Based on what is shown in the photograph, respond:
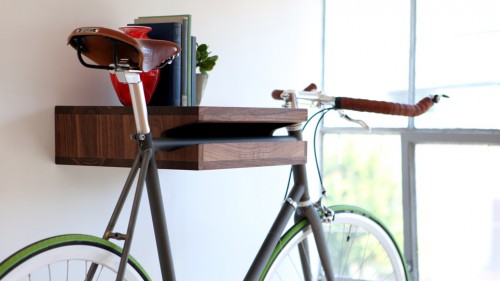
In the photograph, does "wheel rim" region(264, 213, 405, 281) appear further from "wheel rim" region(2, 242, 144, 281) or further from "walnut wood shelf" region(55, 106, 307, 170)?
"wheel rim" region(2, 242, 144, 281)

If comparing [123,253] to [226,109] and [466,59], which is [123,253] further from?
[466,59]

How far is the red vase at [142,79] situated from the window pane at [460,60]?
4.24ft

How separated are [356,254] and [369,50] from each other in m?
0.82

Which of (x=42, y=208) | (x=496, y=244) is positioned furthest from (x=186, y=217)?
(x=496, y=244)

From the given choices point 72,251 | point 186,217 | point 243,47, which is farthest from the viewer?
point 243,47

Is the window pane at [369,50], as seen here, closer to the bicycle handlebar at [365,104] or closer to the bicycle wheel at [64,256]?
the bicycle handlebar at [365,104]

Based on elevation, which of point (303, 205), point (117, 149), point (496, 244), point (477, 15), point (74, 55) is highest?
point (477, 15)

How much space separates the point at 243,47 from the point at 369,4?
25.5 inches

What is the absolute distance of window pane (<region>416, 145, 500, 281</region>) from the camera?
2.63 metres

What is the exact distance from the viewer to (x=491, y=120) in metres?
2.59

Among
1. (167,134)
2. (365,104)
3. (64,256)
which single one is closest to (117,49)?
(167,134)

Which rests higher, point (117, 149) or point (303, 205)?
point (117, 149)

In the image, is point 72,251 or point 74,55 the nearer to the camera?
point 72,251

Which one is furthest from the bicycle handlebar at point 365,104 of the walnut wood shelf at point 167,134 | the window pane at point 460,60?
the window pane at point 460,60
